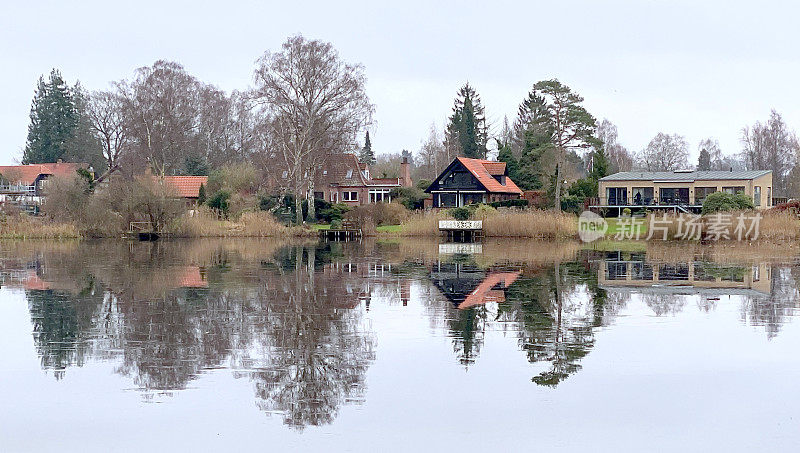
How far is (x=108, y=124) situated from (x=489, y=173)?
3272 centimetres

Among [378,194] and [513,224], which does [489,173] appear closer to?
[378,194]

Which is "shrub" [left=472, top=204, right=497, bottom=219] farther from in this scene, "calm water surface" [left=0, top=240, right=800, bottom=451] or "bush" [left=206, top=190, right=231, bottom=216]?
"calm water surface" [left=0, top=240, right=800, bottom=451]

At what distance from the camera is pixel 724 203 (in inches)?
1924

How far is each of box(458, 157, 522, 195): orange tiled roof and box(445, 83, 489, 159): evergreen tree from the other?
56.6ft

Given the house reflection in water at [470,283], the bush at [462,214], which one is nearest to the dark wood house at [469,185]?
the bush at [462,214]

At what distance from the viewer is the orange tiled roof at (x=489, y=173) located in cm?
6962

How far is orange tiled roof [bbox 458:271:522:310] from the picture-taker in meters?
19.2

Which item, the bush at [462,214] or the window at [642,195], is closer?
the bush at [462,214]

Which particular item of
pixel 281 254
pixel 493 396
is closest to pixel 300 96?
pixel 281 254

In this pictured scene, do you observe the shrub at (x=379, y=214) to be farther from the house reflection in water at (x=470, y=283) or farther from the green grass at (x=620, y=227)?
the house reflection in water at (x=470, y=283)

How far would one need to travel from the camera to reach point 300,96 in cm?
5456

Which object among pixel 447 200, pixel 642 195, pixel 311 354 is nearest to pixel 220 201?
pixel 447 200

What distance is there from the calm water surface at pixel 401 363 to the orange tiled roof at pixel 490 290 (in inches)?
3.3

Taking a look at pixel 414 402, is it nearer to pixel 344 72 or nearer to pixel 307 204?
pixel 344 72
